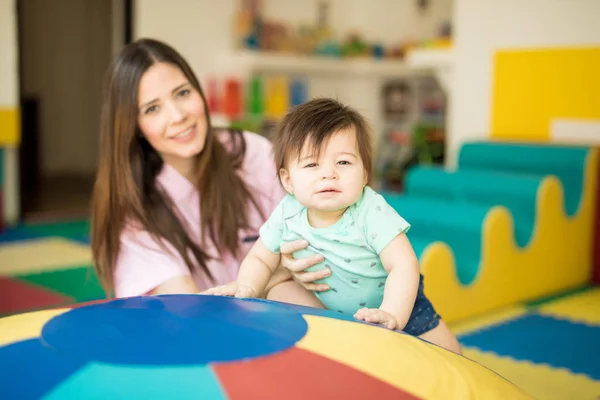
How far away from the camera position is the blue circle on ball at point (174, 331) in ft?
3.04

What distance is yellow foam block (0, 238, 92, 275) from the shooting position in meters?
3.85

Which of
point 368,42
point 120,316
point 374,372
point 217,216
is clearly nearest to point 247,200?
point 217,216

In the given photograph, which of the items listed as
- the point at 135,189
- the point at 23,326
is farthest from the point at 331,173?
the point at 135,189

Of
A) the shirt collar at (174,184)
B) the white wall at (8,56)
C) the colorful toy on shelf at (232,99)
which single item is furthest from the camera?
the colorful toy on shelf at (232,99)

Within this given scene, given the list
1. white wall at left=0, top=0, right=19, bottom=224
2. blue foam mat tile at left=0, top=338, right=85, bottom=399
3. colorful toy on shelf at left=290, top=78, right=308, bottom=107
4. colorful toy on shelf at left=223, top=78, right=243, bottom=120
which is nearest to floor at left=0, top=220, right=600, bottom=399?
blue foam mat tile at left=0, top=338, right=85, bottom=399

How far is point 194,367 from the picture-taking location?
2.91 ft

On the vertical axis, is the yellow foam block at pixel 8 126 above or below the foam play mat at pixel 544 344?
above

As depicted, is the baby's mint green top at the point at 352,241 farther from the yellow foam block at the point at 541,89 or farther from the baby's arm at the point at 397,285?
the yellow foam block at the point at 541,89

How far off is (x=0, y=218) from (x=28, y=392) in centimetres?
464

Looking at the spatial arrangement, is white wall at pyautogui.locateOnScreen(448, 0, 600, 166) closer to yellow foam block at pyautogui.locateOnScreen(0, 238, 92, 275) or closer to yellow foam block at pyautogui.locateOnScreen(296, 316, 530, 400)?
yellow foam block at pyautogui.locateOnScreen(0, 238, 92, 275)

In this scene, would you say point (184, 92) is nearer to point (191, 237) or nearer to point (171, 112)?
point (171, 112)

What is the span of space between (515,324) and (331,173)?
183 centimetres

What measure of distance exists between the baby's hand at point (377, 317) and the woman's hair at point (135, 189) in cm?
76

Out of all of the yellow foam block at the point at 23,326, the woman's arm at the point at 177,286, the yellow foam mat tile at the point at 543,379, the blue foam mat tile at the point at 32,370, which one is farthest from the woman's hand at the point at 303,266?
the yellow foam mat tile at the point at 543,379
